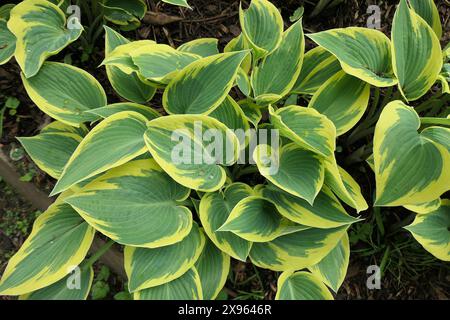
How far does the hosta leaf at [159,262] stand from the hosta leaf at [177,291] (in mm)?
37

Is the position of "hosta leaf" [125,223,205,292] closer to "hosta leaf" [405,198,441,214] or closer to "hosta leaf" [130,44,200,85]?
"hosta leaf" [130,44,200,85]

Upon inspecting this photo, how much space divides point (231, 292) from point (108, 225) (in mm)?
586

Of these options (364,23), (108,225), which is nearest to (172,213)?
(108,225)

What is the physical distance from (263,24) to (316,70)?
8.2 inches

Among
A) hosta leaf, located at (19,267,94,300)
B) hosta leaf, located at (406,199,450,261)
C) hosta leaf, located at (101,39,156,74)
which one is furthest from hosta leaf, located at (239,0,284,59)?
hosta leaf, located at (19,267,94,300)

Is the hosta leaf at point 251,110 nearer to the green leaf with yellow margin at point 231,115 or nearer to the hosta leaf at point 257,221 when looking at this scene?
the green leaf with yellow margin at point 231,115

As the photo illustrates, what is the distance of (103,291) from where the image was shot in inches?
55.2

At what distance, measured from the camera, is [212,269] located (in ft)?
3.89

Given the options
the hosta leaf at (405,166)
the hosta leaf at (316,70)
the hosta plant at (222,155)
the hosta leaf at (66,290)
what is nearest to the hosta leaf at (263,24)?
the hosta plant at (222,155)

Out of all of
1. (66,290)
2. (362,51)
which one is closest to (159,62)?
(362,51)

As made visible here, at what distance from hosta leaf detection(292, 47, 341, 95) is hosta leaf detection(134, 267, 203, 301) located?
2.09ft

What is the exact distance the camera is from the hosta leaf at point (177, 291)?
1089mm

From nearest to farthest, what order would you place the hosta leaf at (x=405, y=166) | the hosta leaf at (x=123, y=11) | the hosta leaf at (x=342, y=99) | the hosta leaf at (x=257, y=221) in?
the hosta leaf at (x=405, y=166) < the hosta leaf at (x=257, y=221) < the hosta leaf at (x=342, y=99) < the hosta leaf at (x=123, y=11)
